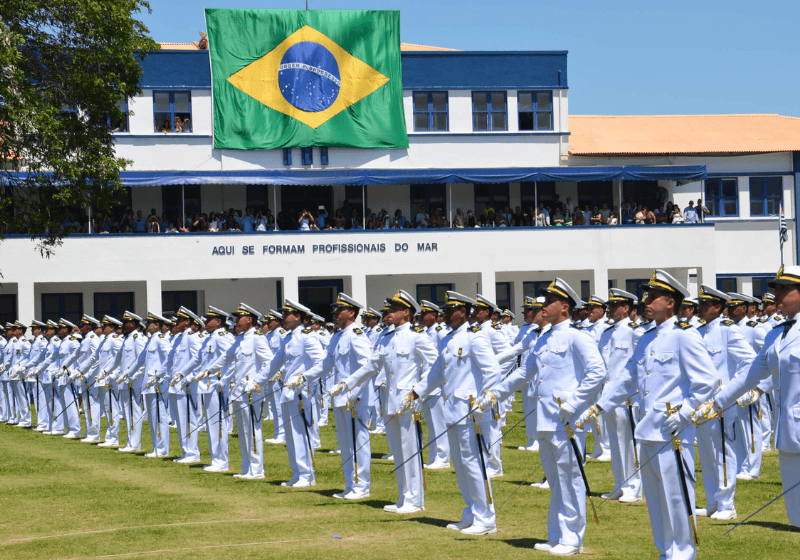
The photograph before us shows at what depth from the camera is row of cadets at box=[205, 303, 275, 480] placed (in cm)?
1512

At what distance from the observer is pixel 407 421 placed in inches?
471

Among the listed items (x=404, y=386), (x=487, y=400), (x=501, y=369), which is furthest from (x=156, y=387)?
(x=487, y=400)

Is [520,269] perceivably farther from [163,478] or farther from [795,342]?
[795,342]

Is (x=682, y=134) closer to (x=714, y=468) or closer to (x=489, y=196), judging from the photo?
(x=489, y=196)

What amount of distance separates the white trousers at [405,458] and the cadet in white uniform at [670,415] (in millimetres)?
3830

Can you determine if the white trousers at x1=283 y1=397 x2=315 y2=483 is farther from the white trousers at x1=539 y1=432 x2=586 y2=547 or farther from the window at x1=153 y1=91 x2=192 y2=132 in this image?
the window at x1=153 y1=91 x2=192 y2=132

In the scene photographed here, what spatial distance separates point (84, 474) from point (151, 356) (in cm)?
275

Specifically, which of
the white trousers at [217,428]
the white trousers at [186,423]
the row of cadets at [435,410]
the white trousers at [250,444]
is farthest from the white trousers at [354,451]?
the white trousers at [186,423]

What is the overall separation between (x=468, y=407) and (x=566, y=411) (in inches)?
57.6

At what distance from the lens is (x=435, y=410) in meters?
15.0

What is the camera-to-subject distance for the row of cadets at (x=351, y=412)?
12.8 m

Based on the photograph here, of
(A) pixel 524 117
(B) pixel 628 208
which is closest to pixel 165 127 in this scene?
(A) pixel 524 117

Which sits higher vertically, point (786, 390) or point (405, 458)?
point (786, 390)

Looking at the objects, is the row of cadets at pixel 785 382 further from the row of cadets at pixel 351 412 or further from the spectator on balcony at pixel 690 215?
the spectator on balcony at pixel 690 215
